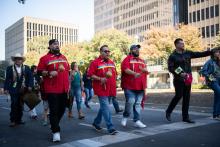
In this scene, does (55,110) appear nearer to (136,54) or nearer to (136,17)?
(136,54)

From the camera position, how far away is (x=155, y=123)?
30.2ft

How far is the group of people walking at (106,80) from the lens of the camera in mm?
7461

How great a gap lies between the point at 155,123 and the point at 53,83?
3.15 metres

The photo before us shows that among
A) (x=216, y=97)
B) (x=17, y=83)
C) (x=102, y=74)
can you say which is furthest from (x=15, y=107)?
(x=216, y=97)

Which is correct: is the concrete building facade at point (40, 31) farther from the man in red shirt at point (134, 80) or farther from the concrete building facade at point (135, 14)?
the man in red shirt at point (134, 80)

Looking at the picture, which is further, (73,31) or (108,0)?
(73,31)

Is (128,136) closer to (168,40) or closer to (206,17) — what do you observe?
(168,40)

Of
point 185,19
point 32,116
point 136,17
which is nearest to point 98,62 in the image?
point 32,116

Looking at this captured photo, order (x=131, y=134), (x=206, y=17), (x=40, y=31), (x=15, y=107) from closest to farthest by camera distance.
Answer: (x=131, y=134) → (x=15, y=107) → (x=206, y=17) → (x=40, y=31)

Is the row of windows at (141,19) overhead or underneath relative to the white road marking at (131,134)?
overhead

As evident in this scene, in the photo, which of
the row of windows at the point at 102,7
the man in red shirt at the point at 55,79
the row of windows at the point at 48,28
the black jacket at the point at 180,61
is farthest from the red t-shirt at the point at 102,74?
the row of windows at the point at 48,28

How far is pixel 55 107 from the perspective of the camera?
736 centimetres

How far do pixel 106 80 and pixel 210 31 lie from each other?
63797mm

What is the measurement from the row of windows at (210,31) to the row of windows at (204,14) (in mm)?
2000
